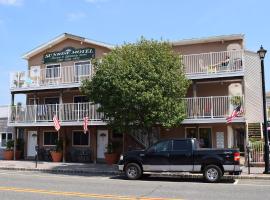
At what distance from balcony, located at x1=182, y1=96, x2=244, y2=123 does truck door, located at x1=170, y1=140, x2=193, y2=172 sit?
595cm

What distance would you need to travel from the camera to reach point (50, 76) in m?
30.4

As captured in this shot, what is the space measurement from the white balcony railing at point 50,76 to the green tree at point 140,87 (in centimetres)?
685

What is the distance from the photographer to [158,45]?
21.7 meters

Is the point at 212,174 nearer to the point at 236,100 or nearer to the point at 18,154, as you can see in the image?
the point at 236,100

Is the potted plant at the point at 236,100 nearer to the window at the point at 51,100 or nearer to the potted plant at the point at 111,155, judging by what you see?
the potted plant at the point at 111,155

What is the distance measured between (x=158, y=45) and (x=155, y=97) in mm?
3329

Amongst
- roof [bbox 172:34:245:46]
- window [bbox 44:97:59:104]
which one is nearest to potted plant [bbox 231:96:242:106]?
roof [bbox 172:34:245:46]

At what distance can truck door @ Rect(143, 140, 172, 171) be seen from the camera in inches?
693

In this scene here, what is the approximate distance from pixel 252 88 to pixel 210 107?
15.5 feet

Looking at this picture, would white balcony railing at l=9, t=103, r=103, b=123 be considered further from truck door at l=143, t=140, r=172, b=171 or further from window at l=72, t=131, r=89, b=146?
truck door at l=143, t=140, r=172, b=171

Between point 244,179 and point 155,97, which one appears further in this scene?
point 155,97

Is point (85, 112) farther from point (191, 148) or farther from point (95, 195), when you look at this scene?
point (95, 195)

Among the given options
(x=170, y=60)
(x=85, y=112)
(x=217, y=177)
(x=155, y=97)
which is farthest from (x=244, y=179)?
(x=85, y=112)

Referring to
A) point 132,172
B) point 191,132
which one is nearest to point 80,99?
point 191,132
